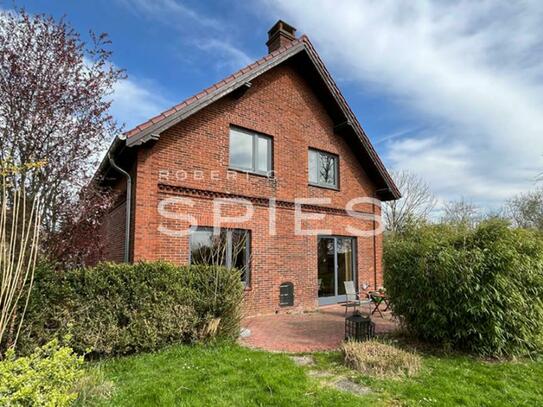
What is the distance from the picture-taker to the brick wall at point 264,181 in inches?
313

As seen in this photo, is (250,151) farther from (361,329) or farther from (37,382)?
(37,382)

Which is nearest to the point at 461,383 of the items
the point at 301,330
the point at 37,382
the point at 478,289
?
the point at 478,289

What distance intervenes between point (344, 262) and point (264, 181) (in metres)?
4.54

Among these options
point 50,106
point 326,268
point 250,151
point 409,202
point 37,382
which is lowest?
point 37,382

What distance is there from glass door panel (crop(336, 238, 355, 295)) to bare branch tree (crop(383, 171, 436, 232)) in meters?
17.7

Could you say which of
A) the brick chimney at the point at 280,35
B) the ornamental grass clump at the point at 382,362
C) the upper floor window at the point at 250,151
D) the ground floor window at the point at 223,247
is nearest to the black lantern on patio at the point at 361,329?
the ornamental grass clump at the point at 382,362

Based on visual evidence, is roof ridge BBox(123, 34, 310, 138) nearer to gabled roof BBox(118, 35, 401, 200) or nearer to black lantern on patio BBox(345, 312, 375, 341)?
gabled roof BBox(118, 35, 401, 200)

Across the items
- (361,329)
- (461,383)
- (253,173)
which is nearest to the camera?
(461,383)

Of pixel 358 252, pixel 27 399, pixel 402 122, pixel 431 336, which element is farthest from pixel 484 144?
pixel 27 399

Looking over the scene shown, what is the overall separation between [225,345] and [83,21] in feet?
22.8

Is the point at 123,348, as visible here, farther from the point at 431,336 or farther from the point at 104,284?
the point at 431,336

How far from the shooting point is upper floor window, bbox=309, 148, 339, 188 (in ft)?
37.8

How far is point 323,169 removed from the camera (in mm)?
11930

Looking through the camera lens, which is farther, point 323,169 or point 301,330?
point 323,169
